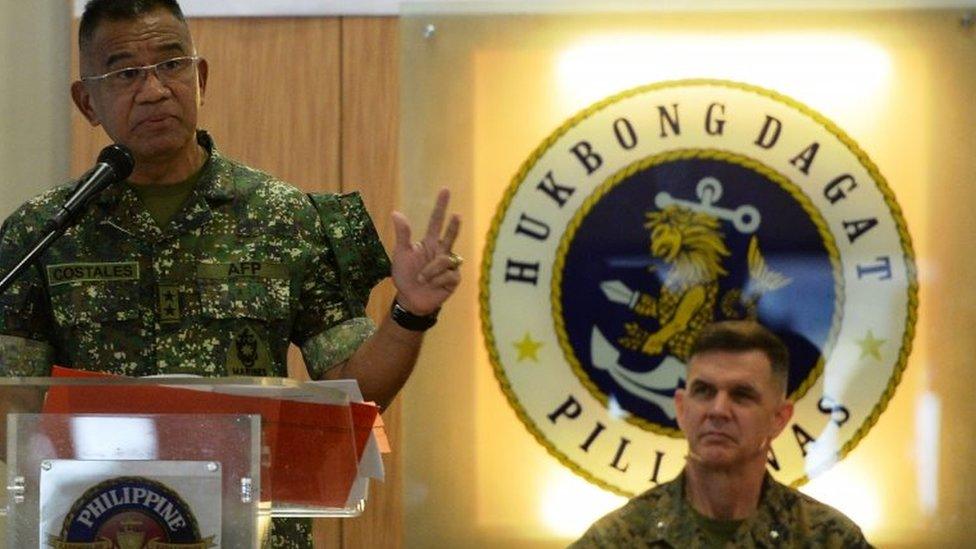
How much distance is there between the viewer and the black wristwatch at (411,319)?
1.99 meters

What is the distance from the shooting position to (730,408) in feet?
9.87

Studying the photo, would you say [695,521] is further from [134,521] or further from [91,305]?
[134,521]

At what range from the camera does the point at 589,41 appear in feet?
11.6

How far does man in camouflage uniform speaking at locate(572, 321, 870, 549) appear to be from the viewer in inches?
117

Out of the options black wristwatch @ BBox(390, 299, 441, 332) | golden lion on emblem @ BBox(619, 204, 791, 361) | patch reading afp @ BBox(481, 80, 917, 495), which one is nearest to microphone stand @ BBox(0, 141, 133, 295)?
black wristwatch @ BBox(390, 299, 441, 332)

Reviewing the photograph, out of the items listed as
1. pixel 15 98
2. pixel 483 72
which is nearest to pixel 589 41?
pixel 483 72

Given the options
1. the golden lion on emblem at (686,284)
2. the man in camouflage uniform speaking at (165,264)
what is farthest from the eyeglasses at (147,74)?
the golden lion on emblem at (686,284)

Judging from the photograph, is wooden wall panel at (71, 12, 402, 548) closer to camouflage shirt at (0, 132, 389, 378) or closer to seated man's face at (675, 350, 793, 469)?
seated man's face at (675, 350, 793, 469)

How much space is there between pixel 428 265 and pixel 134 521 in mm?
670

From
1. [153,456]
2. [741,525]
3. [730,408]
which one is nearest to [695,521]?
[741,525]

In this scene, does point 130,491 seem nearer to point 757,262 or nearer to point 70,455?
point 70,455

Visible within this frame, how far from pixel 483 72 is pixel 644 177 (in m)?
0.45

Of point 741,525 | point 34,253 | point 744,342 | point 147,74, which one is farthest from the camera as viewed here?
point 744,342

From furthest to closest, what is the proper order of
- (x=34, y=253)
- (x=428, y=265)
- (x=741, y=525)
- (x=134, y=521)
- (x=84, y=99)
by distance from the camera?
1. (x=741, y=525)
2. (x=84, y=99)
3. (x=428, y=265)
4. (x=34, y=253)
5. (x=134, y=521)
